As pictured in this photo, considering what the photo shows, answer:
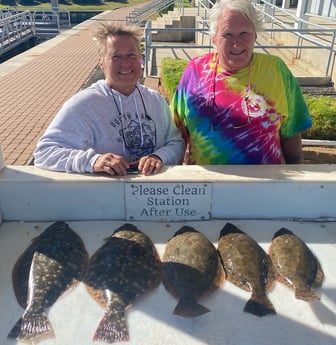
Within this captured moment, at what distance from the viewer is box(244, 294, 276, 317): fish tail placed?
1.71 metres

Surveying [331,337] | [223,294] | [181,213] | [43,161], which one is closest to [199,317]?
[223,294]

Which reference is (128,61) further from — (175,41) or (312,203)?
(175,41)

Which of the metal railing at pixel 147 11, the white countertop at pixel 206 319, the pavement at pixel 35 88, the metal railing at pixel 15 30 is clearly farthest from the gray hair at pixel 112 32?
the metal railing at pixel 15 30

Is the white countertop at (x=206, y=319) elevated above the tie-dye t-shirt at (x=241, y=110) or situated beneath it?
situated beneath

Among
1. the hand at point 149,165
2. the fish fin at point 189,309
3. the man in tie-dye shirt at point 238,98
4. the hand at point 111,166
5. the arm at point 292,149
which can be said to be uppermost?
the man in tie-dye shirt at point 238,98

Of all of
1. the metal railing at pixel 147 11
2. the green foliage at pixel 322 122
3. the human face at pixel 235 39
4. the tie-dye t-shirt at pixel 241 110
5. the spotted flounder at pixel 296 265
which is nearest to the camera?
the spotted flounder at pixel 296 265

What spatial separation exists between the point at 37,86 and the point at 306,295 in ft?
34.2

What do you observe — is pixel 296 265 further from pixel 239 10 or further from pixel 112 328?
pixel 239 10

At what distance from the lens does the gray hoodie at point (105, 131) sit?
2.38 meters

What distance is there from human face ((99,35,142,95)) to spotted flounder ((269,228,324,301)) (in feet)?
4.33

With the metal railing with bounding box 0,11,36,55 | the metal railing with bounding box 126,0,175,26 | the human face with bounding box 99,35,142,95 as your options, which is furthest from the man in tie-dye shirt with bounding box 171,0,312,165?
the metal railing with bounding box 0,11,36,55

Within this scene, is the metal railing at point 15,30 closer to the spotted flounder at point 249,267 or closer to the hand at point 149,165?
the hand at point 149,165

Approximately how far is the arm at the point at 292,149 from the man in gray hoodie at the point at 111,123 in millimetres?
877

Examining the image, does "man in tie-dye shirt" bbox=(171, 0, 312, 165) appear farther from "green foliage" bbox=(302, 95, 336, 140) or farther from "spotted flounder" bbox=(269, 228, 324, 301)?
"green foliage" bbox=(302, 95, 336, 140)
